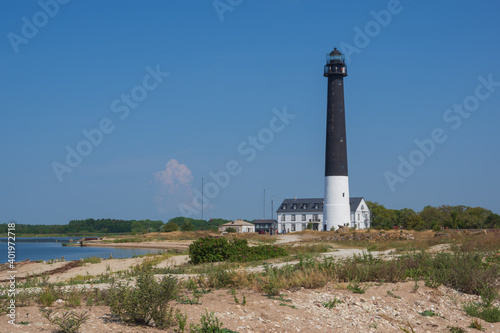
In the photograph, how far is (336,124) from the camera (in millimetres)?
55281

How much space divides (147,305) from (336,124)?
48.5m

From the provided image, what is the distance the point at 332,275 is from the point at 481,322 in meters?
3.63

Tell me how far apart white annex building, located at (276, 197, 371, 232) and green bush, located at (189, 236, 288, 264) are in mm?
59950

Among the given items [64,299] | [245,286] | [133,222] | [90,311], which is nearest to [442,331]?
[245,286]

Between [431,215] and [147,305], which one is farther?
[431,215]

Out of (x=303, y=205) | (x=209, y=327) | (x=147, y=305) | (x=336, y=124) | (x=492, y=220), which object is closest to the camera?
(x=209, y=327)

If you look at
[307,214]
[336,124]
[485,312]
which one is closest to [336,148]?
[336,124]

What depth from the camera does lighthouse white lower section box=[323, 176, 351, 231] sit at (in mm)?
56125

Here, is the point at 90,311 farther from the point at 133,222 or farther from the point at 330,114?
the point at 133,222

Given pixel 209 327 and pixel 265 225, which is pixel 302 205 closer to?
pixel 265 225

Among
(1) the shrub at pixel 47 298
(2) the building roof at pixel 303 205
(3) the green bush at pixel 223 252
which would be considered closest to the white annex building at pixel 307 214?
(2) the building roof at pixel 303 205

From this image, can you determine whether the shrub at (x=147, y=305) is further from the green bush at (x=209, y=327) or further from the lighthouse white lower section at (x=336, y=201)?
the lighthouse white lower section at (x=336, y=201)

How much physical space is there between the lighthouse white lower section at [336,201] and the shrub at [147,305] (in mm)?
48193

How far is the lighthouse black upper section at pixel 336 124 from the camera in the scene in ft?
181
